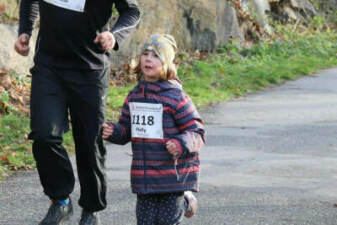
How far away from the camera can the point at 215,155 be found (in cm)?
733

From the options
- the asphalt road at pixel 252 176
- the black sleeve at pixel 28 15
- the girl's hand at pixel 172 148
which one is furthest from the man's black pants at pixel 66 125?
the girl's hand at pixel 172 148

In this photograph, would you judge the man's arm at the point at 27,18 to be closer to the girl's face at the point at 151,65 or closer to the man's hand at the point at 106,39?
the man's hand at the point at 106,39

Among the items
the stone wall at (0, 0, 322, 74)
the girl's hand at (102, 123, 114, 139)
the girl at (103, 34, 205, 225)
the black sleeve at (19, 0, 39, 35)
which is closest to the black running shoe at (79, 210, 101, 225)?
the girl at (103, 34, 205, 225)

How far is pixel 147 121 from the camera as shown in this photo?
12.5ft

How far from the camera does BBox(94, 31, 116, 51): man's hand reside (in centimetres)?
414

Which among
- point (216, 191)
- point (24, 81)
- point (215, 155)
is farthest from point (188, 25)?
point (216, 191)

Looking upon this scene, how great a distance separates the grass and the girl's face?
2.90 metres

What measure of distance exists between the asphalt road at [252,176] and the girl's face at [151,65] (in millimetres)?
1394

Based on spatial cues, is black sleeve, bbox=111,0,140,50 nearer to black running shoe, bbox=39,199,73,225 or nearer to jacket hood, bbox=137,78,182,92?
jacket hood, bbox=137,78,182,92

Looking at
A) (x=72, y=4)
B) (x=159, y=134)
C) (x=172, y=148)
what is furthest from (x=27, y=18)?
(x=172, y=148)

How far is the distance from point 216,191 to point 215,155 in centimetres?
152

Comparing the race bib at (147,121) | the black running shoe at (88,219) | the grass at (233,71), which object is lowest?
the grass at (233,71)

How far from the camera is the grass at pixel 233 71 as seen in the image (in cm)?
755

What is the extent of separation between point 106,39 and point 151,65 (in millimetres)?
442
